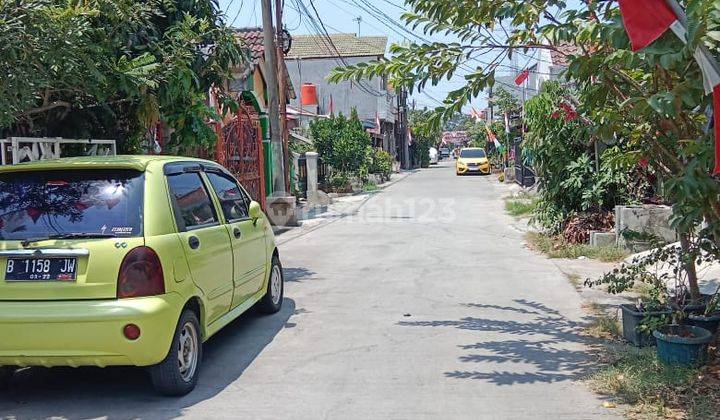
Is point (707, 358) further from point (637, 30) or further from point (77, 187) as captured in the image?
point (77, 187)

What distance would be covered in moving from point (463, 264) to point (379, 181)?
23.3 m

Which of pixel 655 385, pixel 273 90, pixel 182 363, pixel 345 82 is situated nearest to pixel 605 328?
pixel 655 385

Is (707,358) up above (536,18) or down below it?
below

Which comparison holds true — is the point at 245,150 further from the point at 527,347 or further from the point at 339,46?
the point at 339,46

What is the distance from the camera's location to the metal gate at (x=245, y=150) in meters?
14.6

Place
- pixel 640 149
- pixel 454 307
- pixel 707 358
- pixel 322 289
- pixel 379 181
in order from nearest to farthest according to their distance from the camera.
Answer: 1. pixel 707 358
2. pixel 640 149
3. pixel 454 307
4. pixel 322 289
5. pixel 379 181

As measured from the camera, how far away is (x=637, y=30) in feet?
12.1

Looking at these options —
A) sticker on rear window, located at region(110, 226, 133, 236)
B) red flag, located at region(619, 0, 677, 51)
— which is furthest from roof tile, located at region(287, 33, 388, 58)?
red flag, located at region(619, 0, 677, 51)

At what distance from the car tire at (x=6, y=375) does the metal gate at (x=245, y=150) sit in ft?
28.6

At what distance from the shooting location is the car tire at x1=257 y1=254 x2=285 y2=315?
7109 mm

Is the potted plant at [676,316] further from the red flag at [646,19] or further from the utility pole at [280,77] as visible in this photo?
the utility pole at [280,77]

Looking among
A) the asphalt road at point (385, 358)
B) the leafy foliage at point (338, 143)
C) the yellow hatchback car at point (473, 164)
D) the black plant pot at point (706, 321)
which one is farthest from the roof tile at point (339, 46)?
the black plant pot at point (706, 321)

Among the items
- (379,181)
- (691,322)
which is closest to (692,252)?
(691,322)

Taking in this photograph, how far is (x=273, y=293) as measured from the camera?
7.23 meters
